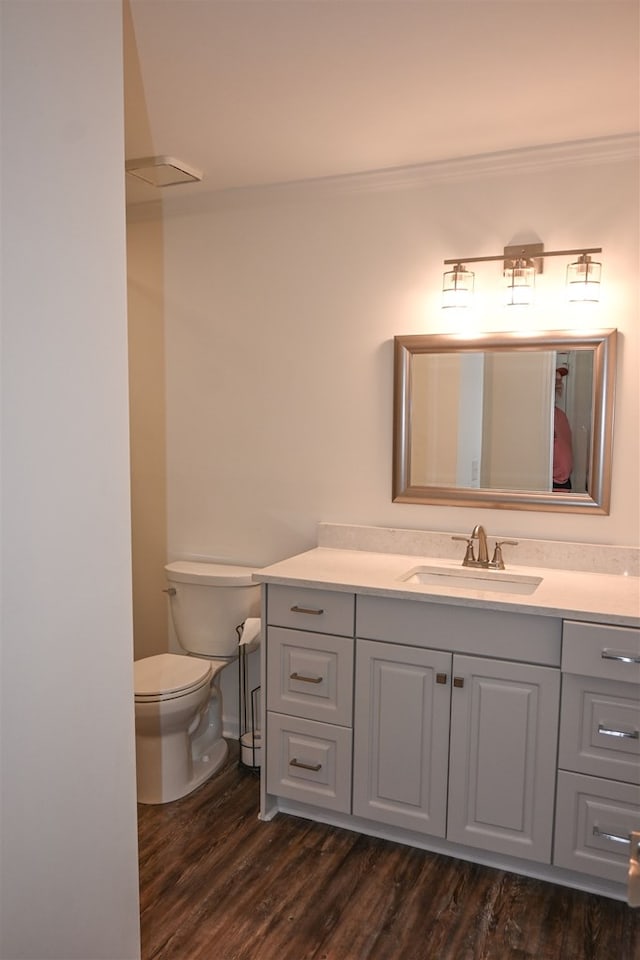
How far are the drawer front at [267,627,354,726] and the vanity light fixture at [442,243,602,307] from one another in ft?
4.40

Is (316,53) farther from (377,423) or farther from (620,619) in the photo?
(620,619)

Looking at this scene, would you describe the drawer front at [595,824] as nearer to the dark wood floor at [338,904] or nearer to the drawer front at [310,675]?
the dark wood floor at [338,904]

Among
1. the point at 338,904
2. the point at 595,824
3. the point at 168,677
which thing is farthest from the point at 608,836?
the point at 168,677

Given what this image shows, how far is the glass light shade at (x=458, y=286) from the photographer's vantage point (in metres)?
2.78

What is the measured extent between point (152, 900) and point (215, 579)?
1.24 m

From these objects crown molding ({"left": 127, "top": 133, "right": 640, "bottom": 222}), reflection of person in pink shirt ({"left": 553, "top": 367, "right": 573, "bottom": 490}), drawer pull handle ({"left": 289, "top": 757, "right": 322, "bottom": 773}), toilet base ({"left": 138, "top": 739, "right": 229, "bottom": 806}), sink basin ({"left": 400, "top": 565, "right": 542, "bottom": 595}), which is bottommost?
toilet base ({"left": 138, "top": 739, "right": 229, "bottom": 806})

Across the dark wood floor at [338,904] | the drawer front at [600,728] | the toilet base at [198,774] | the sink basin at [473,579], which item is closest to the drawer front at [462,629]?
the drawer front at [600,728]

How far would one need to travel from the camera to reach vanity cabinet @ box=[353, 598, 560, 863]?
7.50 feet

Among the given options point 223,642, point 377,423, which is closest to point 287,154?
point 377,423

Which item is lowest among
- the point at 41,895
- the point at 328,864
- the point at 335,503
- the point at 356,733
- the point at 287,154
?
the point at 328,864

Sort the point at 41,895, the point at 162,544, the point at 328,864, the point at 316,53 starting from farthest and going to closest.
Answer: the point at 162,544
the point at 328,864
the point at 316,53
the point at 41,895

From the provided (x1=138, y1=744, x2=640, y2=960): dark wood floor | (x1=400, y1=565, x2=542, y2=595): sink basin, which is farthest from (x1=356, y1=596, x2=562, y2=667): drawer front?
(x1=138, y1=744, x2=640, y2=960): dark wood floor

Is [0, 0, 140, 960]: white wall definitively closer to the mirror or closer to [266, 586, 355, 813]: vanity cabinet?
[266, 586, 355, 813]: vanity cabinet

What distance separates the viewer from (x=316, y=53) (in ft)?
6.53
